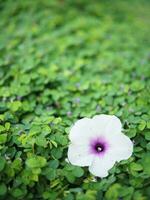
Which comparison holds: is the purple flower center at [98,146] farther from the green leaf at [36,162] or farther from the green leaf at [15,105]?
the green leaf at [15,105]

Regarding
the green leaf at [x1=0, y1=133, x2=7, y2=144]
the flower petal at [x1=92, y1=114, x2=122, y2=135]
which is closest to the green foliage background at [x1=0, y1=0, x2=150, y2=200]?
the green leaf at [x1=0, y1=133, x2=7, y2=144]

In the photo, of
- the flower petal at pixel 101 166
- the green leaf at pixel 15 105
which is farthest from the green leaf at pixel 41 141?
the green leaf at pixel 15 105

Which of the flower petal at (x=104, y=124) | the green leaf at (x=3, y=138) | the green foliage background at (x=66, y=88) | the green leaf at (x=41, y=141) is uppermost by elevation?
the flower petal at (x=104, y=124)

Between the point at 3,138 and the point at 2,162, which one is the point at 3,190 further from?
the point at 3,138

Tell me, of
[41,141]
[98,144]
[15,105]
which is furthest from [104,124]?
[15,105]

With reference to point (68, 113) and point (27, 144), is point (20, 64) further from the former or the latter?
point (27, 144)

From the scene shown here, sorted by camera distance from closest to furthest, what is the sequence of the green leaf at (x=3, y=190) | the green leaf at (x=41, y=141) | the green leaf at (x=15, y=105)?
the green leaf at (x=3, y=190), the green leaf at (x=41, y=141), the green leaf at (x=15, y=105)

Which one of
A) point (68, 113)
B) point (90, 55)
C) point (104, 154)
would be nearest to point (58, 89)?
point (68, 113)
